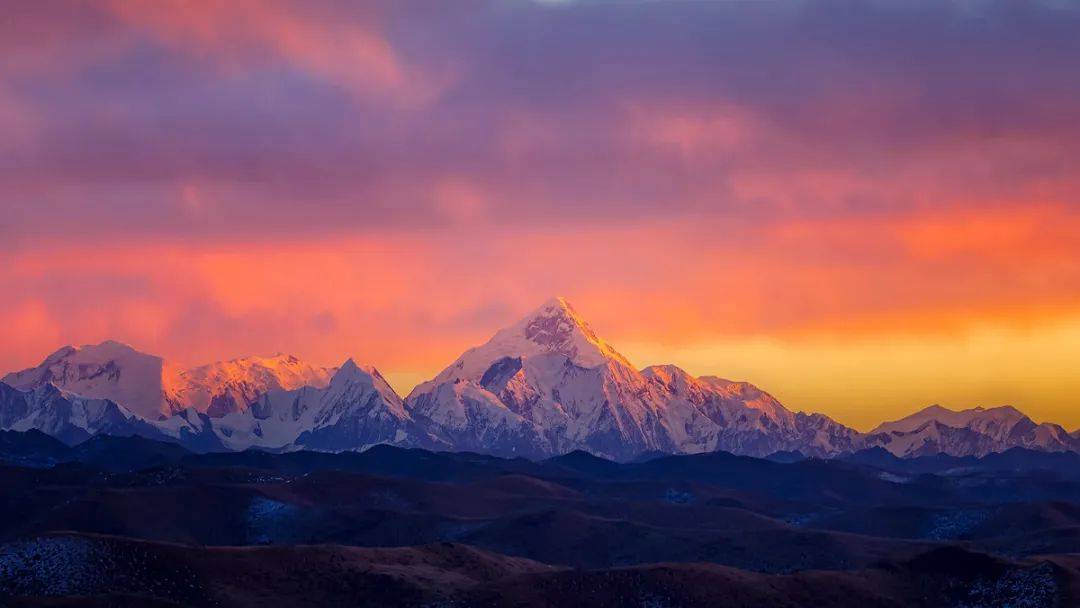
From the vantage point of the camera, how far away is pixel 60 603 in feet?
648

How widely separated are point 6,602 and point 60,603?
6.61 meters

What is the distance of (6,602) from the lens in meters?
198

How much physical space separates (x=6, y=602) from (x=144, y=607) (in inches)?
656

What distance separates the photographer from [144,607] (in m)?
199

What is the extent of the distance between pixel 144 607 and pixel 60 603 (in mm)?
10083
